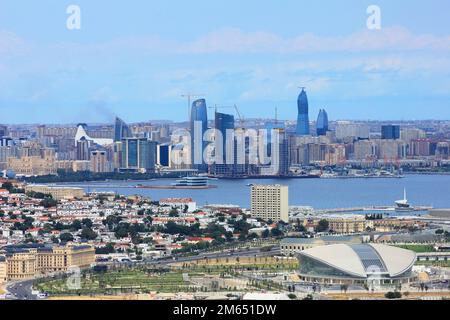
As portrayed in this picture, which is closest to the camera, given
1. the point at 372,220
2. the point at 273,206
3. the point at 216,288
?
the point at 216,288

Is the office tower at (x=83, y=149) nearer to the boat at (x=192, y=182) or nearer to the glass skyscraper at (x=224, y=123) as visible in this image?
the boat at (x=192, y=182)

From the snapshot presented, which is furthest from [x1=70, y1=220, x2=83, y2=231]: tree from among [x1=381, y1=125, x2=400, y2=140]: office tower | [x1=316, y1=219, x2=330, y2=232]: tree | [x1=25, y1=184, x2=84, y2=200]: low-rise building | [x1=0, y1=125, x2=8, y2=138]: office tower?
[x1=381, y1=125, x2=400, y2=140]: office tower

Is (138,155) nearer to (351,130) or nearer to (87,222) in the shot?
(351,130)

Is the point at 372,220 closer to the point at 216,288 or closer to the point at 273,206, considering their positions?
the point at 273,206

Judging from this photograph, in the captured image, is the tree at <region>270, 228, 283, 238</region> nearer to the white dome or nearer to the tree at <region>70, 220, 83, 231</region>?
the tree at <region>70, 220, 83, 231</region>

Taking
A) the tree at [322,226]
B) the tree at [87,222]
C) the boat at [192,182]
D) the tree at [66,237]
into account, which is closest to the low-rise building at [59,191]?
the tree at [87,222]
